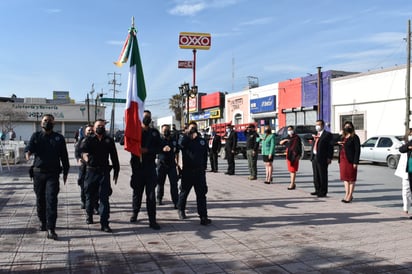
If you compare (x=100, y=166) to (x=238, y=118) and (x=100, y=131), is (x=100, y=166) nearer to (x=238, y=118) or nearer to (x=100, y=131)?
(x=100, y=131)

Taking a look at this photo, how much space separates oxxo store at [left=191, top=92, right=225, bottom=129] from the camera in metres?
44.6

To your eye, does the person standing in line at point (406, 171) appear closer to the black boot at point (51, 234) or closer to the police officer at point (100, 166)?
the police officer at point (100, 166)

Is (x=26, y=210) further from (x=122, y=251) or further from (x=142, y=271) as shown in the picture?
(x=142, y=271)

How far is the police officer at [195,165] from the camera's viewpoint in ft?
23.1

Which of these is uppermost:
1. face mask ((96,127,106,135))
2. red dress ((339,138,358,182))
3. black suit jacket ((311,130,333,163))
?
face mask ((96,127,106,135))

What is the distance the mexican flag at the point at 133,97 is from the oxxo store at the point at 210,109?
37119 mm

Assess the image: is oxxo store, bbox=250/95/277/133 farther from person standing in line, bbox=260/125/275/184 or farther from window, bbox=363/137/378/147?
person standing in line, bbox=260/125/275/184

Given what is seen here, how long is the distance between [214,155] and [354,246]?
10.3 m

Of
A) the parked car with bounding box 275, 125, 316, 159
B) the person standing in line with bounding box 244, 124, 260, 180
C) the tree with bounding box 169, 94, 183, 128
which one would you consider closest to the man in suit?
the person standing in line with bounding box 244, 124, 260, 180

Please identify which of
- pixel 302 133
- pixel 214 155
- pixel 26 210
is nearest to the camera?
pixel 26 210

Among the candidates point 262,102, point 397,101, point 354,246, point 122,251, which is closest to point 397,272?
point 354,246

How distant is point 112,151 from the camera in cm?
666

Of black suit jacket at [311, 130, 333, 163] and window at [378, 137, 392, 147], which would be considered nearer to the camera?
black suit jacket at [311, 130, 333, 163]

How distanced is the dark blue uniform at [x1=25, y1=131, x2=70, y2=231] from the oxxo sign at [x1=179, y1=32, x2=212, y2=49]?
2309cm
